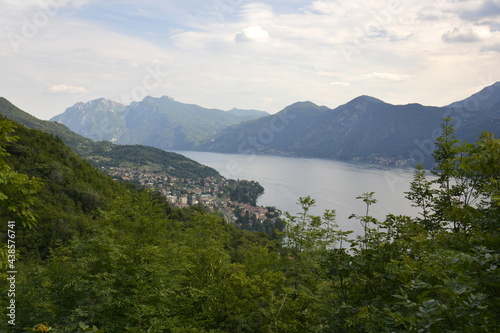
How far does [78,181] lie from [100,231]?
33377 mm

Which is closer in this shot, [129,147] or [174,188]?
[174,188]

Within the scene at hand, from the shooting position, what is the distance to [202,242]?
1009 cm

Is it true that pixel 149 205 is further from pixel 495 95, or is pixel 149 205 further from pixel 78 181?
pixel 495 95

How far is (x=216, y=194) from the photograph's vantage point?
10362 centimetres

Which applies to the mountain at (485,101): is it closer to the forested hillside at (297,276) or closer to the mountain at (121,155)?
the mountain at (121,155)

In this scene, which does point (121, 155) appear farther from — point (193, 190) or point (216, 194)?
point (216, 194)

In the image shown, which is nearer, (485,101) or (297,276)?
(297,276)

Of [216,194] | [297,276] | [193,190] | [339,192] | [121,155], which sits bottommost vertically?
[216,194]

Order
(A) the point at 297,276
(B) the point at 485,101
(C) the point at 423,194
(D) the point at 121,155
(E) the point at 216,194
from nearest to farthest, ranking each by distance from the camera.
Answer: (A) the point at 297,276 < (C) the point at 423,194 < (E) the point at 216,194 < (D) the point at 121,155 < (B) the point at 485,101

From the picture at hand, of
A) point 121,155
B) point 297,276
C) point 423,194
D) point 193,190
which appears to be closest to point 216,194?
point 193,190

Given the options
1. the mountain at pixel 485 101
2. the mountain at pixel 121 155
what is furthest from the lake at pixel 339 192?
the mountain at pixel 485 101

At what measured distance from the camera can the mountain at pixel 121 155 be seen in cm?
12188

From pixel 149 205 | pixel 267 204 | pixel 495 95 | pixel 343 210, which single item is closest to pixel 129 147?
pixel 267 204

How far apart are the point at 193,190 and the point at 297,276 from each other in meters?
102
